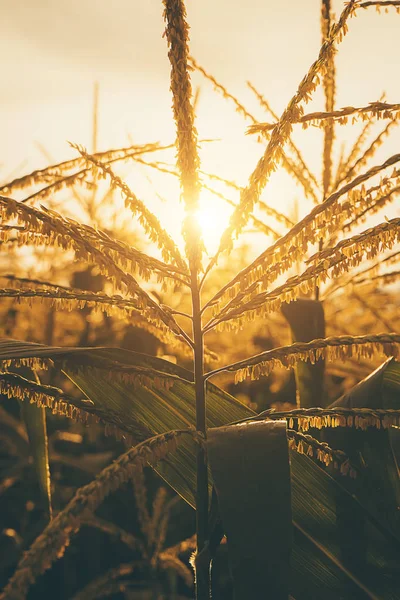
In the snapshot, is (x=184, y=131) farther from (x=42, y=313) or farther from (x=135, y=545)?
(x=42, y=313)

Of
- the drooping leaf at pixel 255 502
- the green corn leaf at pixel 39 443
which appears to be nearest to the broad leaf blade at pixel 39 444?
the green corn leaf at pixel 39 443

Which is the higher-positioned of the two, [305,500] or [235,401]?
[235,401]

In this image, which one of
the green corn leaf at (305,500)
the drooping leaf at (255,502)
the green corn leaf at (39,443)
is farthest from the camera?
the green corn leaf at (39,443)

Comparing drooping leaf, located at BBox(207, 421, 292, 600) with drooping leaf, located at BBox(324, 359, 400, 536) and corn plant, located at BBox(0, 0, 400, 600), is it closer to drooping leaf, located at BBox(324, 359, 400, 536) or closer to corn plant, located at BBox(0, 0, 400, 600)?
corn plant, located at BBox(0, 0, 400, 600)

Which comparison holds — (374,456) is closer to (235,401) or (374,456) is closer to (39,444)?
(235,401)

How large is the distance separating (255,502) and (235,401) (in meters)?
0.36

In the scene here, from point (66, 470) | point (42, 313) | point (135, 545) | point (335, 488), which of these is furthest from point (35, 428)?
point (42, 313)

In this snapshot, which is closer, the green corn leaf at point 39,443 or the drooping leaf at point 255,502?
the drooping leaf at point 255,502

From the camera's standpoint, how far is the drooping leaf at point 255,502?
2.37ft

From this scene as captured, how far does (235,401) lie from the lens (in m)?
1.11

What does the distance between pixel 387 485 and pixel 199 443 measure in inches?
19.9

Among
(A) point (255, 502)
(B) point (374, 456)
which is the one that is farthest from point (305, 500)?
(A) point (255, 502)

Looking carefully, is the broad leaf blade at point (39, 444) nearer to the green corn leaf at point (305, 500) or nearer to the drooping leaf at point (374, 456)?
the green corn leaf at point (305, 500)

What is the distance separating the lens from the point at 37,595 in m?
2.41
